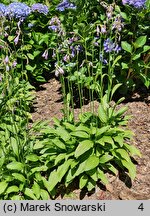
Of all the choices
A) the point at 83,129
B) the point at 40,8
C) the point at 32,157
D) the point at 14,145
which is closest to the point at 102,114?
the point at 83,129

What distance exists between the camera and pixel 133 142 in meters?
5.18

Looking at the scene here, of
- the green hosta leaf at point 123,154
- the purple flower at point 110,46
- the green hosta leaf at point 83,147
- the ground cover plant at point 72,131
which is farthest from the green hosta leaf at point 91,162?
the purple flower at point 110,46

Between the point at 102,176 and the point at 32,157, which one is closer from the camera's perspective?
the point at 102,176

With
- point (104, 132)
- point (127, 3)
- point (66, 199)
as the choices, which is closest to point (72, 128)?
point (104, 132)

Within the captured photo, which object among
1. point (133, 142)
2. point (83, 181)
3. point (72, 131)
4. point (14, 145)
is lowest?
point (83, 181)

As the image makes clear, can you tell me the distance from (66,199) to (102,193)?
0.34 metres

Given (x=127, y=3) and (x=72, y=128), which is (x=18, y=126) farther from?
(x=127, y=3)

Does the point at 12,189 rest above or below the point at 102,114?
below

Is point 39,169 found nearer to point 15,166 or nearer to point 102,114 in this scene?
point 15,166

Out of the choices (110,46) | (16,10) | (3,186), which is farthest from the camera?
(16,10)

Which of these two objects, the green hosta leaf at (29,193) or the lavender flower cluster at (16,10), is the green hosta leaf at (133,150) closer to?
the green hosta leaf at (29,193)

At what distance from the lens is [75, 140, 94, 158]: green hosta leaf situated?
4.44 m

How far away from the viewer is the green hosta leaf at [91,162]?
444cm

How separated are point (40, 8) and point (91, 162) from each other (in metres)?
2.63
